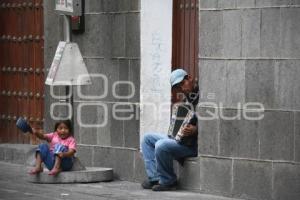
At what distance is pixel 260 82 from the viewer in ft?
40.9

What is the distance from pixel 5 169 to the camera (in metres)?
16.1

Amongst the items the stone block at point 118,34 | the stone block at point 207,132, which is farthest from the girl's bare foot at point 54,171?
the stone block at point 207,132

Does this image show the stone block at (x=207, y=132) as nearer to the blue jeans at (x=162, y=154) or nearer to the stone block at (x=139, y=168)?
the blue jeans at (x=162, y=154)

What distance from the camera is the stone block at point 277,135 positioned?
12141 mm

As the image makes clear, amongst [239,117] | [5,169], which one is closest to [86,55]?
[5,169]

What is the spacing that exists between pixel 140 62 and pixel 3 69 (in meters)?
4.00

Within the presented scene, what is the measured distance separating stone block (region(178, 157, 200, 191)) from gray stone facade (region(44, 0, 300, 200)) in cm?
1

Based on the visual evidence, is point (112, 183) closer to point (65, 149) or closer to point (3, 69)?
point (65, 149)

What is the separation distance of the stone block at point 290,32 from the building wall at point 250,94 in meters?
0.01

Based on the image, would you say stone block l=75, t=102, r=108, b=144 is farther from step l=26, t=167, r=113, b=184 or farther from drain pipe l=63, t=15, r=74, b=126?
step l=26, t=167, r=113, b=184

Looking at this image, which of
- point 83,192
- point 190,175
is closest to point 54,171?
point 83,192

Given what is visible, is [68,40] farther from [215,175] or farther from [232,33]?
[215,175]

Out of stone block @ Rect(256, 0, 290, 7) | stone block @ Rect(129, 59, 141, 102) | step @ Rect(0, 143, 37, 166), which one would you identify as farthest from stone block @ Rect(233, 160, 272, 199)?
step @ Rect(0, 143, 37, 166)

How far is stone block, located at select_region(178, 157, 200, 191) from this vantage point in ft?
43.8
